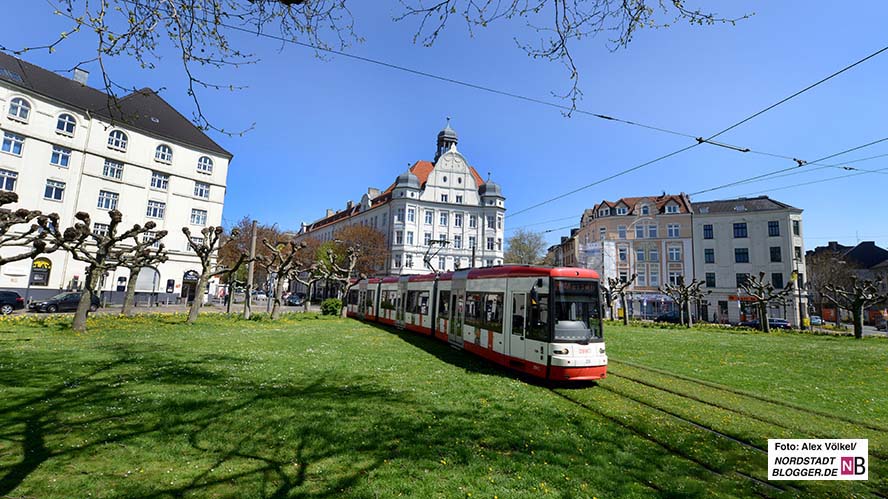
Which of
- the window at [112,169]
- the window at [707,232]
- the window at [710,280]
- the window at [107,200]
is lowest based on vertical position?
the window at [710,280]

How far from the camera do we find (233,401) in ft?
24.7

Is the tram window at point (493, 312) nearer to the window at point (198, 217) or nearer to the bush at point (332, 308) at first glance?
the bush at point (332, 308)

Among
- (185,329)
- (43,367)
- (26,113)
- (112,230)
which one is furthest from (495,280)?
(26,113)

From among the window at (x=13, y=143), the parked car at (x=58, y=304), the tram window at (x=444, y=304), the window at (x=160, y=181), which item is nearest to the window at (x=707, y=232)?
the tram window at (x=444, y=304)

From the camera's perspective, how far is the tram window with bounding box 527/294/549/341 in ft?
34.7

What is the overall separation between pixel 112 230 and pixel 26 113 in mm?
28593

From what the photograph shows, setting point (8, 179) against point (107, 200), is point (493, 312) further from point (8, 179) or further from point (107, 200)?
point (107, 200)

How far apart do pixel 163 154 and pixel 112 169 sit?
188 inches

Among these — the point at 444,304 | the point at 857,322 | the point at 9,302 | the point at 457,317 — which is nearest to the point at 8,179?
the point at 9,302

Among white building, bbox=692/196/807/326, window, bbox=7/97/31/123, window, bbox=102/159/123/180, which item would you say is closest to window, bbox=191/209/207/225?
window, bbox=102/159/123/180

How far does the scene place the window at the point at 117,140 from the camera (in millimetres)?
39969

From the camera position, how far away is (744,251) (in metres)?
53.4

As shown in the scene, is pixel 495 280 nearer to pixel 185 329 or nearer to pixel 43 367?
pixel 43 367

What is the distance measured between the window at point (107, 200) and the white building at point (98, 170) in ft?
0.25
